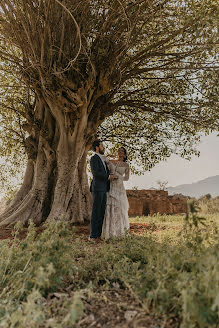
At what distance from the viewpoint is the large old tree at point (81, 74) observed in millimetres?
9469

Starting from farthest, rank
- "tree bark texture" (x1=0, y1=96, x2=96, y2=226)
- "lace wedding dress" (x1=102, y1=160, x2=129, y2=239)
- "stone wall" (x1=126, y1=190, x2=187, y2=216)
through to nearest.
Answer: "stone wall" (x1=126, y1=190, x2=187, y2=216), "tree bark texture" (x1=0, y1=96, x2=96, y2=226), "lace wedding dress" (x1=102, y1=160, x2=129, y2=239)

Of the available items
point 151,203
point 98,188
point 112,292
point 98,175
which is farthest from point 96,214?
point 151,203

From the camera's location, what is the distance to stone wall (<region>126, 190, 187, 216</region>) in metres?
17.6

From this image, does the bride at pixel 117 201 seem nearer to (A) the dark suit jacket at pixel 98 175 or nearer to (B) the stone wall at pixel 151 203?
(A) the dark suit jacket at pixel 98 175

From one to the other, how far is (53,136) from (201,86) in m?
5.98

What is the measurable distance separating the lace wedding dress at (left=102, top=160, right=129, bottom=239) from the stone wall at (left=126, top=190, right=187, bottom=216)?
853cm

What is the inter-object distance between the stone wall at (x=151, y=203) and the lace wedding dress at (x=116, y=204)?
336 inches

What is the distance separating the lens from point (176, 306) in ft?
10.2

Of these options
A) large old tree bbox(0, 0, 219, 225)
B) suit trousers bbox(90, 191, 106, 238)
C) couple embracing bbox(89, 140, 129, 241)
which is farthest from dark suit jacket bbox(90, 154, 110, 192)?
large old tree bbox(0, 0, 219, 225)

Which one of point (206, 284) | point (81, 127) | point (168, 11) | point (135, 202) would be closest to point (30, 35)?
point (81, 127)

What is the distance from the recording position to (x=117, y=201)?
8.99 meters

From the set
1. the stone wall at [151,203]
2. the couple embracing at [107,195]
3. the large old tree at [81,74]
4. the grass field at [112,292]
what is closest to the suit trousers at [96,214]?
the couple embracing at [107,195]

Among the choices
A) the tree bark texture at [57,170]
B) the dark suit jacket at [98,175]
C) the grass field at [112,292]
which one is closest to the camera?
the grass field at [112,292]

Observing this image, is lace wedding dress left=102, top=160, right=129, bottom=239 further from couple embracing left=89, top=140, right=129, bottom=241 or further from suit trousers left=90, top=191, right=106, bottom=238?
suit trousers left=90, top=191, right=106, bottom=238
